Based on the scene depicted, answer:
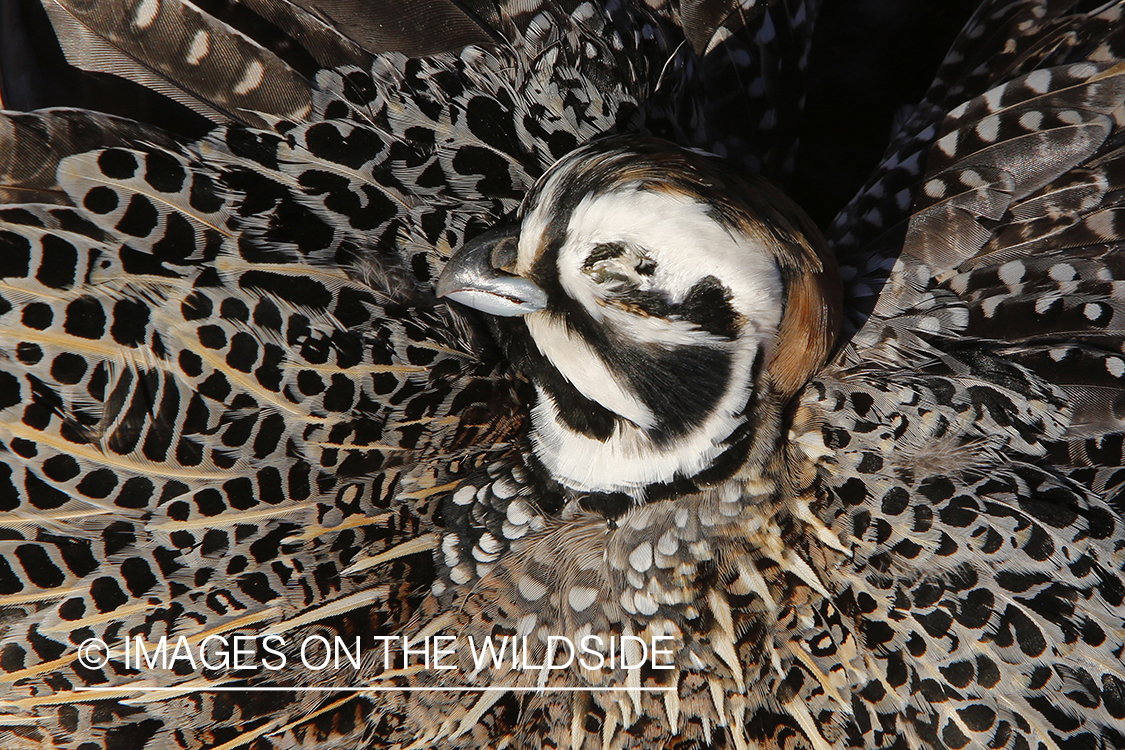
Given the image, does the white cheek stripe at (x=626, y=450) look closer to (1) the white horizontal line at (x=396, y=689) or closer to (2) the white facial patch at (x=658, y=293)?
(2) the white facial patch at (x=658, y=293)

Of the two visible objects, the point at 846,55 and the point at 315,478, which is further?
the point at 846,55

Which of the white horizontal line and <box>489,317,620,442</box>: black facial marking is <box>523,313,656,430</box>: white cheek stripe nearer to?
<box>489,317,620,442</box>: black facial marking

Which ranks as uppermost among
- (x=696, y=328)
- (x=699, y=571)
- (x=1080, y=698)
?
(x=696, y=328)

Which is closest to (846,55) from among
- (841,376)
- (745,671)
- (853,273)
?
(853,273)

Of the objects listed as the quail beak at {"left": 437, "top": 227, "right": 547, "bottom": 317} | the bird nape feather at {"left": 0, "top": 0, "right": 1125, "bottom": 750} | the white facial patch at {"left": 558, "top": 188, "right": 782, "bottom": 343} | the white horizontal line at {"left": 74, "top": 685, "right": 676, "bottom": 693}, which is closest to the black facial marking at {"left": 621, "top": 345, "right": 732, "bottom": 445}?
the bird nape feather at {"left": 0, "top": 0, "right": 1125, "bottom": 750}

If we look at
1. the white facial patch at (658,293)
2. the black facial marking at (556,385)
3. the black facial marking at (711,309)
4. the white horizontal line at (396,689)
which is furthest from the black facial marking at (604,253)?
the white horizontal line at (396,689)

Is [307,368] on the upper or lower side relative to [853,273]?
lower

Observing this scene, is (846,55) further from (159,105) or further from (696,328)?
(159,105)

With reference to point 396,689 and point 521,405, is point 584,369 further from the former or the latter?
point 396,689
